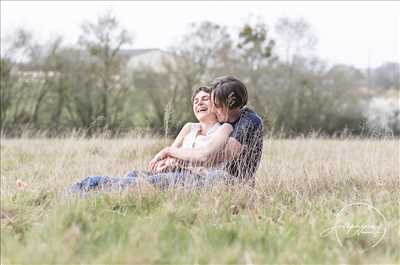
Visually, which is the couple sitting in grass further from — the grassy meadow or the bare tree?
the bare tree

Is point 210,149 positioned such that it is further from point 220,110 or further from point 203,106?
point 203,106

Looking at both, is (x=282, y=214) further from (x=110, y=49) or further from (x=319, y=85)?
(x=110, y=49)

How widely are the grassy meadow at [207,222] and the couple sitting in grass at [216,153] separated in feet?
0.61

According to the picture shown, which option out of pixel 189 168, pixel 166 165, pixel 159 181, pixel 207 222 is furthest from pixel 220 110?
pixel 207 222

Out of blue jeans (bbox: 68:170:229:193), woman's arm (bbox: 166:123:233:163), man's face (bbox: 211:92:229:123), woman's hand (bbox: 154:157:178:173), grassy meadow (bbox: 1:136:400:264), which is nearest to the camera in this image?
grassy meadow (bbox: 1:136:400:264)

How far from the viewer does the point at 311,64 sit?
73.9 feet

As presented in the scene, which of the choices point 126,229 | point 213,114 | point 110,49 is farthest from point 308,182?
point 110,49

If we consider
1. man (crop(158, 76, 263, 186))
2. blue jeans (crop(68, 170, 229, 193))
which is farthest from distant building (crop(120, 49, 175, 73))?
blue jeans (crop(68, 170, 229, 193))

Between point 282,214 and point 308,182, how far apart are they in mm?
1082

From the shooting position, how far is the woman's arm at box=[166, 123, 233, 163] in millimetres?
4488

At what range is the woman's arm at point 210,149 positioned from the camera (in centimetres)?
449

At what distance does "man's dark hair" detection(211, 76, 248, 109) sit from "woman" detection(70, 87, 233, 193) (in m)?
0.18

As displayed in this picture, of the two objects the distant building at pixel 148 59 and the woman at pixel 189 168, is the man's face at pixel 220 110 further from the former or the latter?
the distant building at pixel 148 59

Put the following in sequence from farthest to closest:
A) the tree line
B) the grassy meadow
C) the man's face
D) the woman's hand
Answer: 1. the tree line
2. the woman's hand
3. the man's face
4. the grassy meadow
